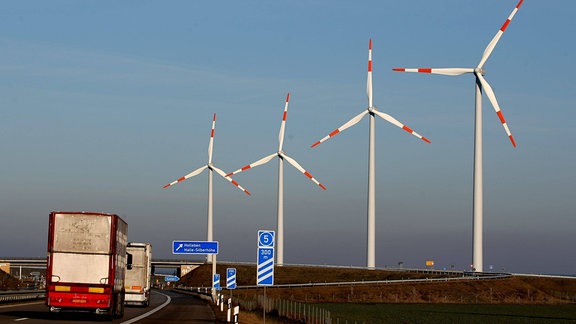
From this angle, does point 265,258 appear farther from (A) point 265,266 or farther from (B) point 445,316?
(B) point 445,316

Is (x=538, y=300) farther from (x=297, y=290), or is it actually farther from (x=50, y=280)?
(x=50, y=280)

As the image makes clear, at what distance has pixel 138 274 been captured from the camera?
67.8 meters

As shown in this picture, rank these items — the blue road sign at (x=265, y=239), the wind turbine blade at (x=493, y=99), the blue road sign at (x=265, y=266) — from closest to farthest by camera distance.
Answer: the blue road sign at (x=265, y=266)
the blue road sign at (x=265, y=239)
the wind turbine blade at (x=493, y=99)

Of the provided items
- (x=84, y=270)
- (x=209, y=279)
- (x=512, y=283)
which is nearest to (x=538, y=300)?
(x=512, y=283)

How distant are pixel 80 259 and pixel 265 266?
8929 mm

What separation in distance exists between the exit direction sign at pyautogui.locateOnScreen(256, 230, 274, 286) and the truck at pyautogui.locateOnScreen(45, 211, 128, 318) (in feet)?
24.3

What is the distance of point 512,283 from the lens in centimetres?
13988

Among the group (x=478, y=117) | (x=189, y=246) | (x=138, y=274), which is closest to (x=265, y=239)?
(x=138, y=274)

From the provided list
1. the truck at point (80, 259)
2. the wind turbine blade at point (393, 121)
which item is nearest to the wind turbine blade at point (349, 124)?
the wind turbine blade at point (393, 121)

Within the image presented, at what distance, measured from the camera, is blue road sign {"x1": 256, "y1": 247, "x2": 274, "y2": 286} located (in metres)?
39.5

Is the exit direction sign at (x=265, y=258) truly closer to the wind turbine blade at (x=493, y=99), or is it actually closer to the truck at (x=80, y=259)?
the truck at (x=80, y=259)

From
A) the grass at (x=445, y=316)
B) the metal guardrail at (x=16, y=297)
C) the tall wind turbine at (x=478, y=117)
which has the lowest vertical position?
the grass at (x=445, y=316)

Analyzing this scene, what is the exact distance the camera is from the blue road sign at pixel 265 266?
1555 inches

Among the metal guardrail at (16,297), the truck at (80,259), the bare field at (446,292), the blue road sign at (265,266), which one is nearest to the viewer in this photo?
the blue road sign at (265,266)
